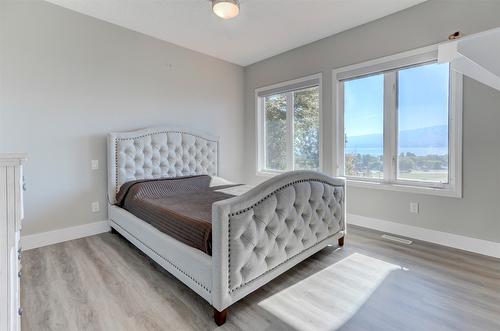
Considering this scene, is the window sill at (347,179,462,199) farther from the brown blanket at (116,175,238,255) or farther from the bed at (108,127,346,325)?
the brown blanket at (116,175,238,255)

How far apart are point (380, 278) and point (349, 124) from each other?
2105mm

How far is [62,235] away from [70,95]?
1.63 metres

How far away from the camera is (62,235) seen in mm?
2887

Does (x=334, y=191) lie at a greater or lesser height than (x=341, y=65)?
lesser

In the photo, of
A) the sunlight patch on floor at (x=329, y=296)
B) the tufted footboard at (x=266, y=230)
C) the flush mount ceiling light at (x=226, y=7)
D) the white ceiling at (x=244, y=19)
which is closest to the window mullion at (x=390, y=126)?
the white ceiling at (x=244, y=19)

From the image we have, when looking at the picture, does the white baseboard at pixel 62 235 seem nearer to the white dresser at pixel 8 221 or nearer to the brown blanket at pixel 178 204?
the brown blanket at pixel 178 204

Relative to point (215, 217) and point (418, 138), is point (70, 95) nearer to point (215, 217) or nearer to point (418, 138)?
point (215, 217)

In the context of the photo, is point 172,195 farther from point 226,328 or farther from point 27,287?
point 226,328

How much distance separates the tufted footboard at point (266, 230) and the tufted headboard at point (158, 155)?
7.13 ft

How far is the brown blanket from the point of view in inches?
71.0

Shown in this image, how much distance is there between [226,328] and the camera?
4.99ft

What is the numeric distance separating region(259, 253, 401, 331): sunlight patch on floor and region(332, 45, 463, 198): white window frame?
114 cm

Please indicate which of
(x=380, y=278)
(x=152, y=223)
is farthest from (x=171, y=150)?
(x=380, y=278)

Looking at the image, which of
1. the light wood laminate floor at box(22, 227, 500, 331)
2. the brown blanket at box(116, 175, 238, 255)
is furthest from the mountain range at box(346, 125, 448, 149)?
the brown blanket at box(116, 175, 238, 255)
